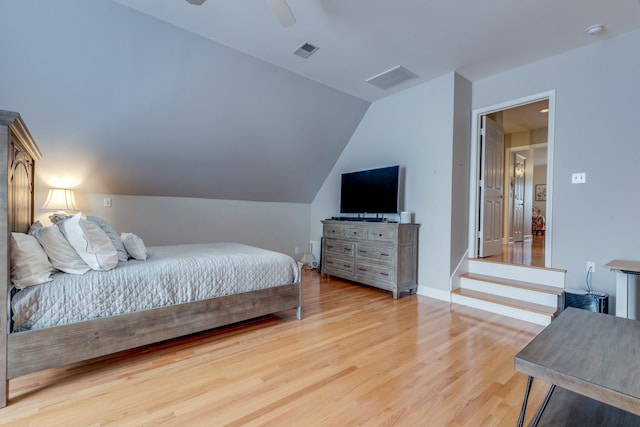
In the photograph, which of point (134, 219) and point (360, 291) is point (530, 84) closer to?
point (360, 291)

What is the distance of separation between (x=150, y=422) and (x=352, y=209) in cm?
352

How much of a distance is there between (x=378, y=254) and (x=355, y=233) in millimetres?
498

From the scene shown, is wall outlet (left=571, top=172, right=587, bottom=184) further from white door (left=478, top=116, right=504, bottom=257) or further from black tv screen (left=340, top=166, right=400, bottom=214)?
black tv screen (left=340, top=166, right=400, bottom=214)

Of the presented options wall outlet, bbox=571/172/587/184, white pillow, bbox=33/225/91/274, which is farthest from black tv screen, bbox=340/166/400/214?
white pillow, bbox=33/225/91/274

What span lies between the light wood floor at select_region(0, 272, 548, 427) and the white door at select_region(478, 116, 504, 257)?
155cm

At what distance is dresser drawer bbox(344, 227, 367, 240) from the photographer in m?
4.03

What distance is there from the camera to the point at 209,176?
168 inches

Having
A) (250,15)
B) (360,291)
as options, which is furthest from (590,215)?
(250,15)

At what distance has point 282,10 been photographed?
5.95ft

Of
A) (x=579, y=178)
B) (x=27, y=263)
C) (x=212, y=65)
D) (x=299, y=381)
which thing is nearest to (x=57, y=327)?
(x=27, y=263)

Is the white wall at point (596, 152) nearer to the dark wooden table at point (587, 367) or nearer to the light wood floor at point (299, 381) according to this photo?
the light wood floor at point (299, 381)

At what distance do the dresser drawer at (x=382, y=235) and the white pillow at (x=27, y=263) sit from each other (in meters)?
3.13

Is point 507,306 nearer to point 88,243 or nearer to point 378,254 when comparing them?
point 378,254

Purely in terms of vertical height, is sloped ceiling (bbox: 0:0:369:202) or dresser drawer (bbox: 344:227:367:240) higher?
sloped ceiling (bbox: 0:0:369:202)
